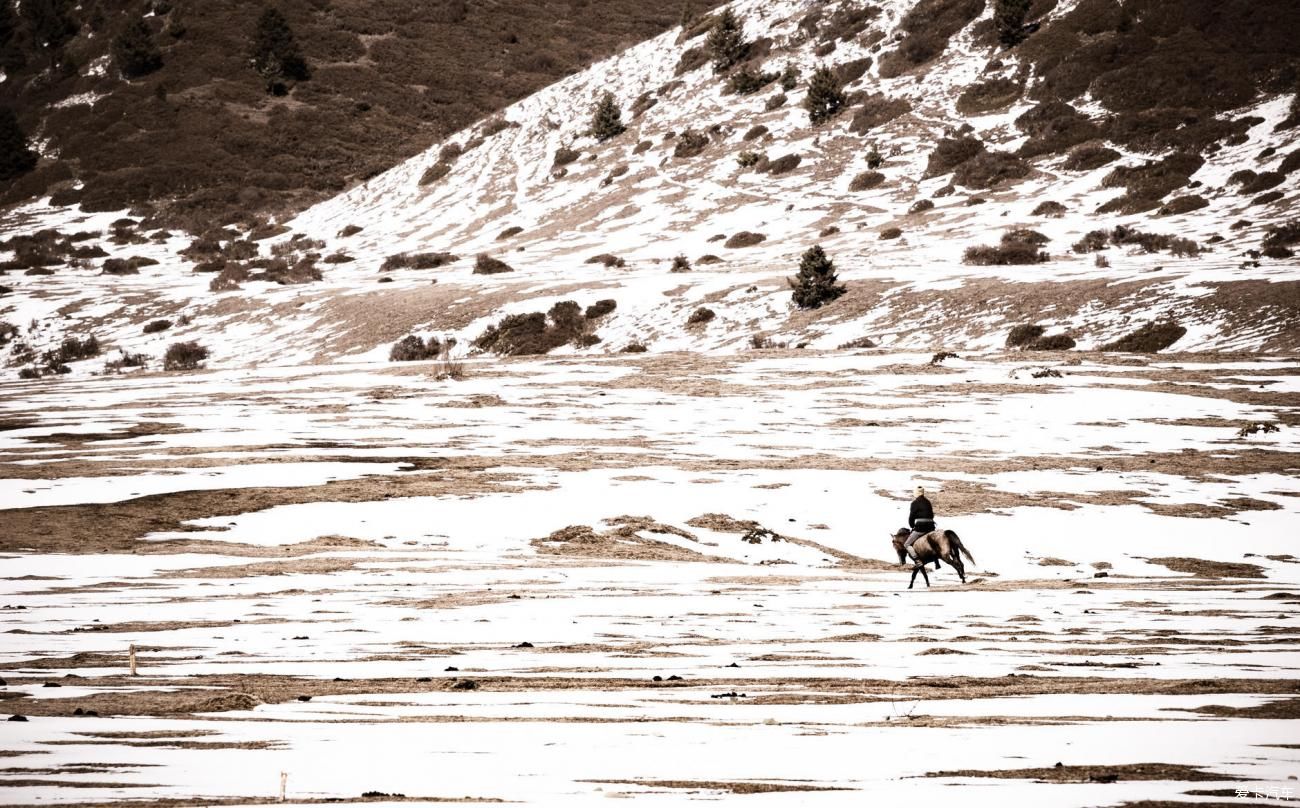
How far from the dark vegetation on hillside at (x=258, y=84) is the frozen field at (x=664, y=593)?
60505 millimetres

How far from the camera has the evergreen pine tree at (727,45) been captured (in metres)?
76.0

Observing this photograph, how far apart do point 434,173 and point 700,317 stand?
1716 inches

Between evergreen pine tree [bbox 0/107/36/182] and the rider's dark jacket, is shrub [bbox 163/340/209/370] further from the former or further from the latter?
evergreen pine tree [bbox 0/107/36/182]

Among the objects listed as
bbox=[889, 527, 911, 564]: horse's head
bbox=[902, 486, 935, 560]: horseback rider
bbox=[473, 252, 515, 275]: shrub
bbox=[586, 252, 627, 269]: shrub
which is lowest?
bbox=[889, 527, 911, 564]: horse's head

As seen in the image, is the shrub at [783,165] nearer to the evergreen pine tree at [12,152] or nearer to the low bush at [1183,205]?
the low bush at [1183,205]

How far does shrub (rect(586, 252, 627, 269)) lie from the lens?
5047 cm

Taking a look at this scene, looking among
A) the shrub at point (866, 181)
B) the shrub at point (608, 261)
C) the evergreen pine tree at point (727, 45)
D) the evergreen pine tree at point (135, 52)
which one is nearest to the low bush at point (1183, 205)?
the shrub at point (866, 181)

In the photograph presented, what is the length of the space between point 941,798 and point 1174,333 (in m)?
30.6

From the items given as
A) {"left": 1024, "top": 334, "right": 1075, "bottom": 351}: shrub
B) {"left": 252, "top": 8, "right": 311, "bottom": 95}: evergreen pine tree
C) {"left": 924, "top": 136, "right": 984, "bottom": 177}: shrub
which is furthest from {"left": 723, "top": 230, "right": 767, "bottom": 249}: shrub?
{"left": 252, "top": 8, "right": 311, "bottom": 95}: evergreen pine tree

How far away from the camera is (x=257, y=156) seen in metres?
89.4

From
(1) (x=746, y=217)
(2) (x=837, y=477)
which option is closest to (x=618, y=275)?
(1) (x=746, y=217)

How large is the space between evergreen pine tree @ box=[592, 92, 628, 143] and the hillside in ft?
2.27

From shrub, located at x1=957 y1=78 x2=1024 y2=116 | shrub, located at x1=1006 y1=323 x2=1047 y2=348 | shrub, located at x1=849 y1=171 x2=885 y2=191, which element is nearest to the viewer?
shrub, located at x1=1006 y1=323 x2=1047 y2=348

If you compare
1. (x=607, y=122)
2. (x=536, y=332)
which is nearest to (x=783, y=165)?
(x=607, y=122)
